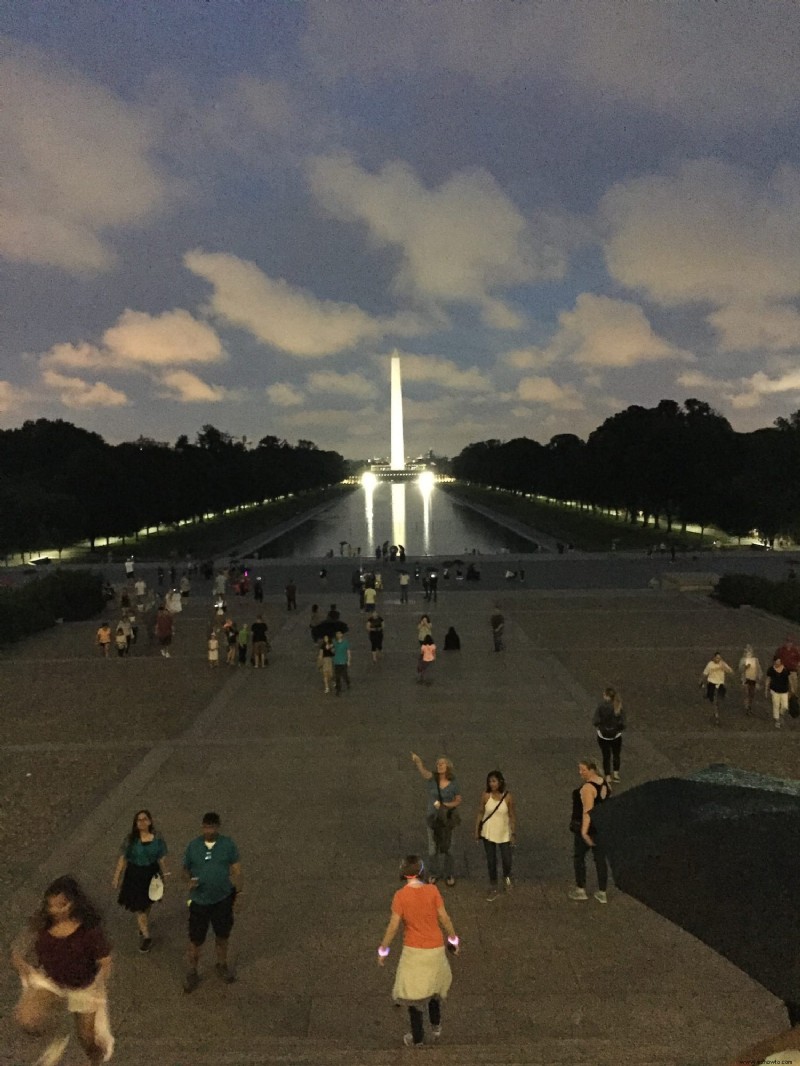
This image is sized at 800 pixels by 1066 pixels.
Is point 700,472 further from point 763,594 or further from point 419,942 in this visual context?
point 419,942

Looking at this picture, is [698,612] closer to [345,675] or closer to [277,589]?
[345,675]

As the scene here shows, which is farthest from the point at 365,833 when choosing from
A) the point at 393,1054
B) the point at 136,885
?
the point at 393,1054

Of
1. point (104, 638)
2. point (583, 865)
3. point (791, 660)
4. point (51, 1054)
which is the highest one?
point (791, 660)

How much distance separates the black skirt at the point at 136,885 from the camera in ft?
20.4

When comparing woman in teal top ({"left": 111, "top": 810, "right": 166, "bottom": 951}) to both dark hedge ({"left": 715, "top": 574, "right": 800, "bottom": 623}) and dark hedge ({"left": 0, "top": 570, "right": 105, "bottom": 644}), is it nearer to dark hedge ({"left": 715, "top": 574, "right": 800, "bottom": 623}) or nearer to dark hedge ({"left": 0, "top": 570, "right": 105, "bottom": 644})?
dark hedge ({"left": 0, "top": 570, "right": 105, "bottom": 644})

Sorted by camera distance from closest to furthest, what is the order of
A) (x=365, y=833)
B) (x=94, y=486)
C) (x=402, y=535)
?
(x=365, y=833) → (x=94, y=486) → (x=402, y=535)

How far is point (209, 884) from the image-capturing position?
5.81 m

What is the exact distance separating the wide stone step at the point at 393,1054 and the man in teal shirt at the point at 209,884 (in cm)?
73

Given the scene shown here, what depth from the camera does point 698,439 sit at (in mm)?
66375

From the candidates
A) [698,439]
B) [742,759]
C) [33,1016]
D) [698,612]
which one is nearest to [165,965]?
[33,1016]

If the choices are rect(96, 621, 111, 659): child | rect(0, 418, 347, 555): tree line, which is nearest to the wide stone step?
rect(96, 621, 111, 659): child

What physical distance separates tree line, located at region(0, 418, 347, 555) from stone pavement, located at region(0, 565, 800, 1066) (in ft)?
132

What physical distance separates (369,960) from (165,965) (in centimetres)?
174

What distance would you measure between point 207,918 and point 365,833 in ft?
10.5
